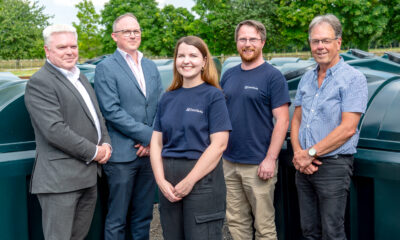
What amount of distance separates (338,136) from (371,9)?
27.8 metres

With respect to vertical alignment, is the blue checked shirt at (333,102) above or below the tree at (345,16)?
below

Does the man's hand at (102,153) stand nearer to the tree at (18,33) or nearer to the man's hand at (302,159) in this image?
the man's hand at (302,159)

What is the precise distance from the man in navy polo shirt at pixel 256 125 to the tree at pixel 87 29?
106 feet

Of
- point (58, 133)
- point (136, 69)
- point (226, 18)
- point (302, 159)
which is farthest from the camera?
point (226, 18)

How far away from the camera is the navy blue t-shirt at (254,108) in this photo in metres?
2.75

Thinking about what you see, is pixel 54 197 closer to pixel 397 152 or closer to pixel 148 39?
pixel 397 152

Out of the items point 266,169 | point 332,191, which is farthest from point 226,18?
point 332,191

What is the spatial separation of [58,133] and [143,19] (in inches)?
1404

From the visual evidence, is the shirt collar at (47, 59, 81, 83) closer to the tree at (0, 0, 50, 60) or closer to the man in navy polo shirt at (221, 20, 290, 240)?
the man in navy polo shirt at (221, 20, 290, 240)

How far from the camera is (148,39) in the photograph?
36.5 m

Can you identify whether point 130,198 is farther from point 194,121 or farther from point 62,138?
point 194,121

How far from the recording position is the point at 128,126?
2.85 m

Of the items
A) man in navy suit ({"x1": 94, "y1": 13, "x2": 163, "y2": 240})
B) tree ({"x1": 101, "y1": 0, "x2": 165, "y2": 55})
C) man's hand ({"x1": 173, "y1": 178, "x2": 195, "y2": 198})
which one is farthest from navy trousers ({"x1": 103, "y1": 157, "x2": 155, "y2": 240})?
tree ({"x1": 101, "y1": 0, "x2": 165, "y2": 55})

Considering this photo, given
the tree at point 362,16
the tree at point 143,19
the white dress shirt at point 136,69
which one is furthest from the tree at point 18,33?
the white dress shirt at point 136,69
